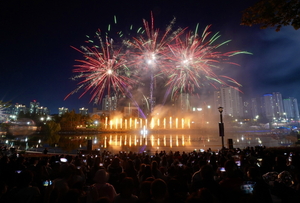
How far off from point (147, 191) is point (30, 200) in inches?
90.0

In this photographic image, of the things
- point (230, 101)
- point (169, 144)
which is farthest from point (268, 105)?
point (169, 144)

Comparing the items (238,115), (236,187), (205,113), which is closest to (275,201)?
(236,187)

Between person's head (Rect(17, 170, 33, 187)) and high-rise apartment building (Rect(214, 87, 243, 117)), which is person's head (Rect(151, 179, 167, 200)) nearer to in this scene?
person's head (Rect(17, 170, 33, 187))

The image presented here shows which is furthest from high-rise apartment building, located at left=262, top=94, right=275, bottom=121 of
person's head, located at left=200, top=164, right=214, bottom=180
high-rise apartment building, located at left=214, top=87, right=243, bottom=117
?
person's head, located at left=200, top=164, right=214, bottom=180

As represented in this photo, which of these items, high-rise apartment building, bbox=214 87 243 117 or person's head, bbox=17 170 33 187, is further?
high-rise apartment building, bbox=214 87 243 117

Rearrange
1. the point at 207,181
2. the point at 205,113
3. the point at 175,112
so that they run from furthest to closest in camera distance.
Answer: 1. the point at 175,112
2. the point at 205,113
3. the point at 207,181

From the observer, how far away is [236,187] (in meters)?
3.61

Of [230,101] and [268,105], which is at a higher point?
[230,101]

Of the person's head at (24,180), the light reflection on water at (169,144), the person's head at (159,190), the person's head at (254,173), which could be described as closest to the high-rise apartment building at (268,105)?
the light reflection on water at (169,144)

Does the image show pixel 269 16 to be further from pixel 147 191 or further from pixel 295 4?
pixel 147 191

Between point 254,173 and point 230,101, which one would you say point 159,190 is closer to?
point 254,173

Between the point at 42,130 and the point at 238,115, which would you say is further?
the point at 238,115

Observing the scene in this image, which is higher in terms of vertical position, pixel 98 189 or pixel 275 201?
pixel 98 189

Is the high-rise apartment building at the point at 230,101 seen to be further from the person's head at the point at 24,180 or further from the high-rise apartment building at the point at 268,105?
the person's head at the point at 24,180
